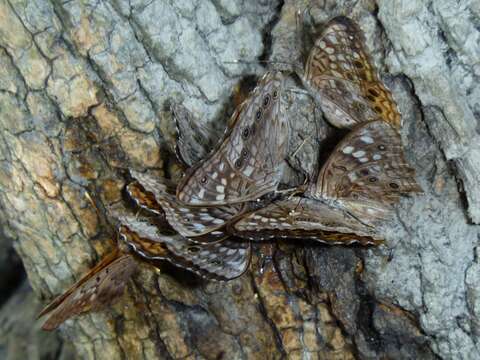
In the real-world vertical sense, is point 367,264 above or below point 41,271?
below

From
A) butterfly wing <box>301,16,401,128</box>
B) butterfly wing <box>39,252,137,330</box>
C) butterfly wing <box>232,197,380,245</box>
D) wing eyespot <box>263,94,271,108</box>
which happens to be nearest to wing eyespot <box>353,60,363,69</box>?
butterfly wing <box>301,16,401,128</box>

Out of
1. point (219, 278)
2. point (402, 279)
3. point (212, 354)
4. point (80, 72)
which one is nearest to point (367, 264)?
point (402, 279)

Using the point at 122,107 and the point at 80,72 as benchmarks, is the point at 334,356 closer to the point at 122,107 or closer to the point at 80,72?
the point at 122,107

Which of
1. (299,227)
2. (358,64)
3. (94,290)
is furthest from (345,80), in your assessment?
(94,290)

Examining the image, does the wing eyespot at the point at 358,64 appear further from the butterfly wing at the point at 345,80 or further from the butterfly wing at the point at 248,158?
the butterfly wing at the point at 248,158

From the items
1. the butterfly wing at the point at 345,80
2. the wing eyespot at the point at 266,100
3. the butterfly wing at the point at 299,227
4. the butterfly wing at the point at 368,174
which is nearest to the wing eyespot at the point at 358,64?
the butterfly wing at the point at 345,80

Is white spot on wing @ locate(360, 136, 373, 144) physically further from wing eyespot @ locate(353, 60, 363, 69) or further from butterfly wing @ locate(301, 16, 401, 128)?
wing eyespot @ locate(353, 60, 363, 69)

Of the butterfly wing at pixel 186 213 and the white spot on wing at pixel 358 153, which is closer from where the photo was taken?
the butterfly wing at pixel 186 213
